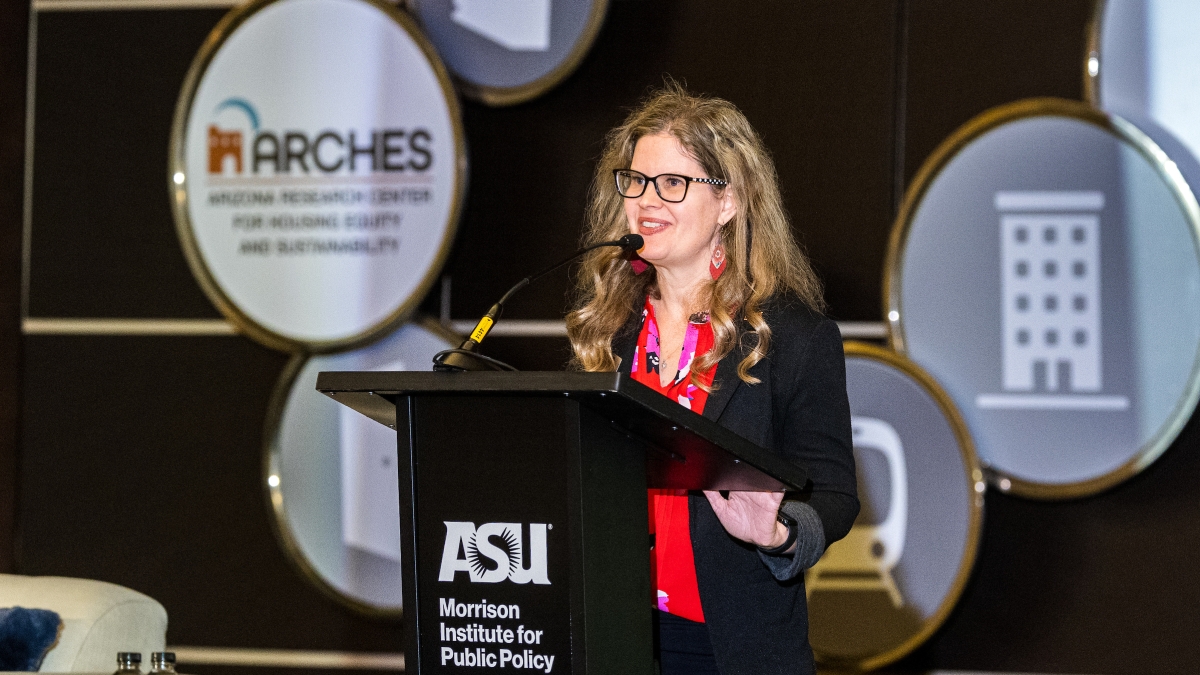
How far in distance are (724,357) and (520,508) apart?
452mm

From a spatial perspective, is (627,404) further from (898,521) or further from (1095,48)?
(1095,48)

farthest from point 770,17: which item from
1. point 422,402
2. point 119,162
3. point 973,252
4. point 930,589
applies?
point 422,402

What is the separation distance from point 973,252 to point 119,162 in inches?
93.6

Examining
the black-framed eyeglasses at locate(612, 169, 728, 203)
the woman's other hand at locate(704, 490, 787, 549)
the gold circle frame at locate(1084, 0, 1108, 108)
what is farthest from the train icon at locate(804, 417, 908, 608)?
the woman's other hand at locate(704, 490, 787, 549)

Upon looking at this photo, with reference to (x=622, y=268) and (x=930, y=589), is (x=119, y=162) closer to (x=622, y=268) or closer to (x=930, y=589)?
(x=622, y=268)

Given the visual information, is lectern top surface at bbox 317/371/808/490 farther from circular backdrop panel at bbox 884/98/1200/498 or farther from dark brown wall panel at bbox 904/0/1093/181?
dark brown wall panel at bbox 904/0/1093/181

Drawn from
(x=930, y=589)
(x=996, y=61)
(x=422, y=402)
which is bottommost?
(x=930, y=589)

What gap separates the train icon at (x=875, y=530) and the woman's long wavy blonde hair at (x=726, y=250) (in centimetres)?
124

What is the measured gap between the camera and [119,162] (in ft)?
11.5

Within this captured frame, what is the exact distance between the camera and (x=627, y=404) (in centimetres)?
113

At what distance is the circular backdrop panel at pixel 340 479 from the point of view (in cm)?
327

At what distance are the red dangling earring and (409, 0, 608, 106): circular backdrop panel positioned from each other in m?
1.58

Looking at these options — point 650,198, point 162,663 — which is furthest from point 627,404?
point 162,663

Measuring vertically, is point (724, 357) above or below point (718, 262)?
A: below
